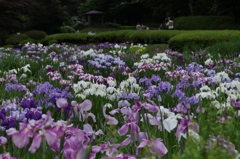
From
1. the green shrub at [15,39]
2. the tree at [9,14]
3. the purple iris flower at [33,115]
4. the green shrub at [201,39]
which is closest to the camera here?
the purple iris flower at [33,115]

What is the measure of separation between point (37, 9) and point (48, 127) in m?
28.1

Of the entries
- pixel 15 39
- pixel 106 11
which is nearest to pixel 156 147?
pixel 15 39

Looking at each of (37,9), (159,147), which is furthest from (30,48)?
(37,9)

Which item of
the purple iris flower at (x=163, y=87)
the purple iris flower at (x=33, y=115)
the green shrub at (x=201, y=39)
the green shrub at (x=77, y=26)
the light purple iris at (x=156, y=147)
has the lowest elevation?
the green shrub at (x=77, y=26)

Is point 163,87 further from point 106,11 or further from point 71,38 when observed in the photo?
point 106,11

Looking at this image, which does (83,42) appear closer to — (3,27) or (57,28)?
(3,27)

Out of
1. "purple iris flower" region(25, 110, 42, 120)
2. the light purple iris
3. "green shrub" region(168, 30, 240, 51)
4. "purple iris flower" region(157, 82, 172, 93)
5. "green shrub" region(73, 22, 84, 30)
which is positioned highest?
the light purple iris

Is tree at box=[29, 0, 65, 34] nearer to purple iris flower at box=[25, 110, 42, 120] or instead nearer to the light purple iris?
purple iris flower at box=[25, 110, 42, 120]

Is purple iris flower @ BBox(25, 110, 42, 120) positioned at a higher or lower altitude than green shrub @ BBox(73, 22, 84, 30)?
higher

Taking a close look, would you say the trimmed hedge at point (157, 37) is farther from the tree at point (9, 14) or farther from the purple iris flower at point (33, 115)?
the purple iris flower at point (33, 115)

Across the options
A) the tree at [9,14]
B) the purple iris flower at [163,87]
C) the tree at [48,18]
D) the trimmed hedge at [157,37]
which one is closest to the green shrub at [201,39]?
the trimmed hedge at [157,37]

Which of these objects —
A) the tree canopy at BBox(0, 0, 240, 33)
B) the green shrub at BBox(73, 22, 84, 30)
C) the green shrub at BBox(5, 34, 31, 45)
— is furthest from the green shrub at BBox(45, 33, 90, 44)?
the green shrub at BBox(73, 22, 84, 30)

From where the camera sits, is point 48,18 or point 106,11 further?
point 106,11

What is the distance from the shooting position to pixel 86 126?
1.51 meters
